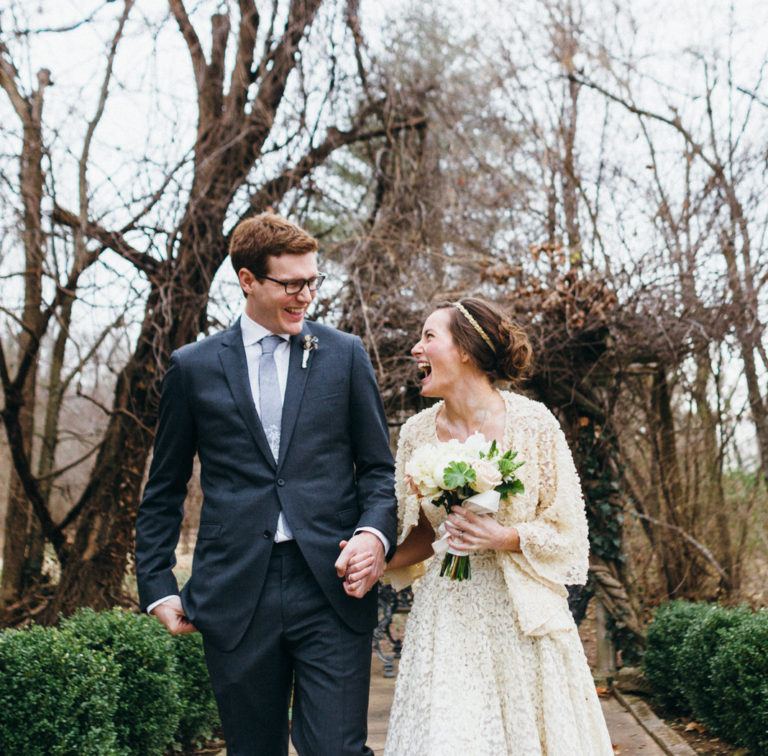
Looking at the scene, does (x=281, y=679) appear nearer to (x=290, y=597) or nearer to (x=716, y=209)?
(x=290, y=597)

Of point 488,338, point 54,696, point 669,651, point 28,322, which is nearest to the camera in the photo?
point 488,338

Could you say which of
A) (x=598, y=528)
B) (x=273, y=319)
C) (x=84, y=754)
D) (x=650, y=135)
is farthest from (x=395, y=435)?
(x=273, y=319)

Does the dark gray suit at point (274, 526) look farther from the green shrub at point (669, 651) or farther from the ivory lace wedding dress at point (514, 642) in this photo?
the green shrub at point (669, 651)

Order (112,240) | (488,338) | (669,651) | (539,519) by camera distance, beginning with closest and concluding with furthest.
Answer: (539,519), (488,338), (669,651), (112,240)

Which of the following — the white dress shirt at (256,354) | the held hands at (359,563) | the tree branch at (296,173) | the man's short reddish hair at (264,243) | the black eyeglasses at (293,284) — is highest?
the tree branch at (296,173)

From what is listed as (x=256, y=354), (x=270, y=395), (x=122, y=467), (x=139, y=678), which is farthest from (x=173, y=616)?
(x=122, y=467)

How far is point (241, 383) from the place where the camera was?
9.30 feet

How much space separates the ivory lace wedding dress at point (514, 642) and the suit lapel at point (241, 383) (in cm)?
58

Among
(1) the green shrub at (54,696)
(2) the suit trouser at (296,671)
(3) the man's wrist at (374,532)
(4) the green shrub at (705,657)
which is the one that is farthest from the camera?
(4) the green shrub at (705,657)

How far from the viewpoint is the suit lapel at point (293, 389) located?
9.07 feet

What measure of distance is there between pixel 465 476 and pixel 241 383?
71 cm

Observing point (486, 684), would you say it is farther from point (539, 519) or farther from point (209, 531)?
point (209, 531)

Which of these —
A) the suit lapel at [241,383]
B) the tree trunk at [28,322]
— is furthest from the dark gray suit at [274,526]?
the tree trunk at [28,322]

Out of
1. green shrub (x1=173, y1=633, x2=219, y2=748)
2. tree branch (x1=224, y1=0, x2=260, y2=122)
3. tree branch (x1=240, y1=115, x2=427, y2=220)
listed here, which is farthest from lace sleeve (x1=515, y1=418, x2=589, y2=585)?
tree branch (x1=224, y1=0, x2=260, y2=122)
